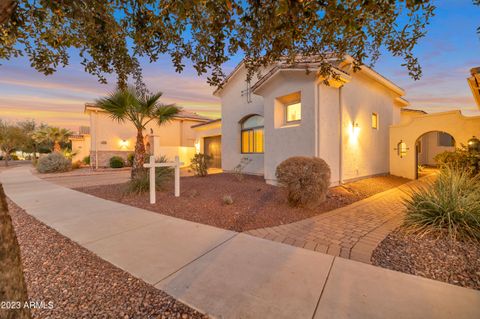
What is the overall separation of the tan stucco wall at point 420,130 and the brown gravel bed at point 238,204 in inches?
155

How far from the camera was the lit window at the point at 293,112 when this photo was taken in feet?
30.9

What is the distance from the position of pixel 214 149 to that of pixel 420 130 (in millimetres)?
13410

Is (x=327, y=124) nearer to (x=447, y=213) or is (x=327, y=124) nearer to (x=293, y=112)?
(x=293, y=112)

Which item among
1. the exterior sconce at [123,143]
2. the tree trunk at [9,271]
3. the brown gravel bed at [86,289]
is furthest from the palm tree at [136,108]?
the exterior sconce at [123,143]

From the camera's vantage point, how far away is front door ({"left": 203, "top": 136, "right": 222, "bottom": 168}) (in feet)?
56.4

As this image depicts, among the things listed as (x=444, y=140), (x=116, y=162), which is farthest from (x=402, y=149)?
(x=116, y=162)

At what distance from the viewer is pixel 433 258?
3.14m

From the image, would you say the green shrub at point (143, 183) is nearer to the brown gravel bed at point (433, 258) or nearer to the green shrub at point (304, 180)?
the green shrub at point (304, 180)

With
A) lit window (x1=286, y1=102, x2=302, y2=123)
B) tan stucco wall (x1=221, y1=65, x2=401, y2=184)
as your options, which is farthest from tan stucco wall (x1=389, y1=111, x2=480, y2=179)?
lit window (x1=286, y1=102, x2=302, y2=123)

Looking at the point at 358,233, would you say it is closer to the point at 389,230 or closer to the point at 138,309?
the point at 389,230

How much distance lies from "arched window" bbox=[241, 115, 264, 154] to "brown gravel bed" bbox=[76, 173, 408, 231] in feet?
14.0

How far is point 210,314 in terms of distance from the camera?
2078 millimetres

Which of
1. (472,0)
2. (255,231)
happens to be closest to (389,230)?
(255,231)

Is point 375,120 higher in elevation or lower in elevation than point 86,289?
higher
